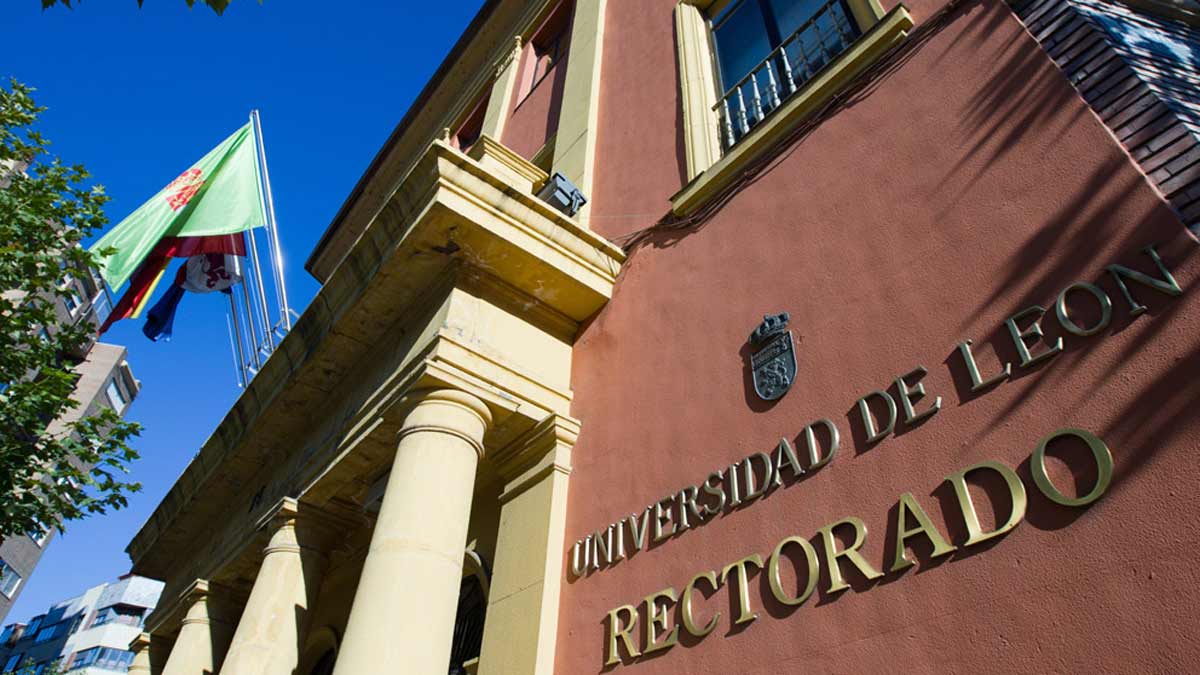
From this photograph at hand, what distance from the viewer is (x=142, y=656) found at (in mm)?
10883

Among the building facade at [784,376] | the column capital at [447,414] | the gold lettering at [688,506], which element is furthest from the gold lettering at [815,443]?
the column capital at [447,414]

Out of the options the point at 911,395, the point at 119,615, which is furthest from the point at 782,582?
the point at 119,615

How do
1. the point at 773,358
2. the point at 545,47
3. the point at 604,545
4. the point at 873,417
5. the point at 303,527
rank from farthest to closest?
1. the point at 545,47
2. the point at 303,527
3. the point at 604,545
4. the point at 773,358
5. the point at 873,417

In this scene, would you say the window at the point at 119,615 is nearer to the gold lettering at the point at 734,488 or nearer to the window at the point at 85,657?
the window at the point at 85,657

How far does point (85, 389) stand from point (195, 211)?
108ft

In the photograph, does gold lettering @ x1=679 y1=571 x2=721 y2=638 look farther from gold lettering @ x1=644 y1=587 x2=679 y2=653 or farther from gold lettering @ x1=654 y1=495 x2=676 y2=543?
gold lettering @ x1=654 y1=495 x2=676 y2=543

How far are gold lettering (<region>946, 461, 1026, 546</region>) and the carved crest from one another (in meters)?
1.16

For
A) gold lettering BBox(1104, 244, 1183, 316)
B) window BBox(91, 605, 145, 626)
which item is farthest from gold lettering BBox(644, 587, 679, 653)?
window BBox(91, 605, 145, 626)

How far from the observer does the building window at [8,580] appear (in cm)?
3168

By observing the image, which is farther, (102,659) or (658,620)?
(102,659)

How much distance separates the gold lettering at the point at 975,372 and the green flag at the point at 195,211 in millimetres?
10056

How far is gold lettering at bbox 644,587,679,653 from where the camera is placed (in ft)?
12.3

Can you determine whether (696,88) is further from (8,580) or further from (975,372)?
(8,580)

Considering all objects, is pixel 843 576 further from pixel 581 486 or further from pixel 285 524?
pixel 285 524
